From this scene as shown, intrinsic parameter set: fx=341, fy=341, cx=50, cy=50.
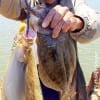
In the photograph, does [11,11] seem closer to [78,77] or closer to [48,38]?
[48,38]

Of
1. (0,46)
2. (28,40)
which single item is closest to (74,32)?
(28,40)

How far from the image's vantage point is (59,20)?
3.22ft

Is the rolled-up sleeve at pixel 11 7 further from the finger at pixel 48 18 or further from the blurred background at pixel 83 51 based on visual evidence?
the blurred background at pixel 83 51

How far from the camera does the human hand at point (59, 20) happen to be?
971 mm

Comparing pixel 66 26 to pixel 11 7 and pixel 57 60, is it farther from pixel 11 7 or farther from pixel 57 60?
pixel 11 7

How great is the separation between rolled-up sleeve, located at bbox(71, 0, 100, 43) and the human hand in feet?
0.28

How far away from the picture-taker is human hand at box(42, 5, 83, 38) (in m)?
0.97

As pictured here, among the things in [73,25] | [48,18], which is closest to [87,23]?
[73,25]

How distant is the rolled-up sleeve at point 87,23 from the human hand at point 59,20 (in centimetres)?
9

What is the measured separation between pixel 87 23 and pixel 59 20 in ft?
0.55

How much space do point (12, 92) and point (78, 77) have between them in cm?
25

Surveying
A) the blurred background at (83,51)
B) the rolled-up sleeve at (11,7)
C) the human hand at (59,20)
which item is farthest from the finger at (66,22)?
the blurred background at (83,51)

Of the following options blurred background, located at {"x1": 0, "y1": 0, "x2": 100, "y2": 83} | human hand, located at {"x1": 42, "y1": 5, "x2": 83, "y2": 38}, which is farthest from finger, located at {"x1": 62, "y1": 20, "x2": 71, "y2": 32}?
blurred background, located at {"x1": 0, "y1": 0, "x2": 100, "y2": 83}

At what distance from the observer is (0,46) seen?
26.1 feet
